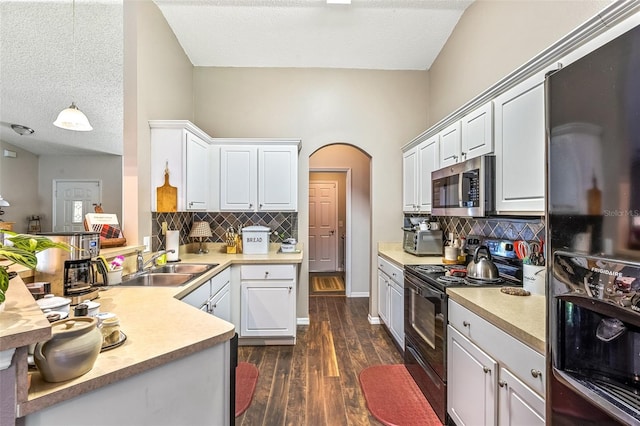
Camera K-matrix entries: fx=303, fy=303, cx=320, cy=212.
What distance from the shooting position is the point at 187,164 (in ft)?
9.30

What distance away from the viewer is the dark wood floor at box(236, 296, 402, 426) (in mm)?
2006

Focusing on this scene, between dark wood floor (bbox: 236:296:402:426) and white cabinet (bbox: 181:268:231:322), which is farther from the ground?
white cabinet (bbox: 181:268:231:322)

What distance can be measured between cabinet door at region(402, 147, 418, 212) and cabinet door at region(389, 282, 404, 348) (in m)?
0.94

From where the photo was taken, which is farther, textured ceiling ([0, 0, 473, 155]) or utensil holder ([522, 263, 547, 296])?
textured ceiling ([0, 0, 473, 155])

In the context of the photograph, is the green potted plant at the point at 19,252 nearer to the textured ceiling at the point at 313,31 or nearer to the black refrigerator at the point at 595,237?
the black refrigerator at the point at 595,237

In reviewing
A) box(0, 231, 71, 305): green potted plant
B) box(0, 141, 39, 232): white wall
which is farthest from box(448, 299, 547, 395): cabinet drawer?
box(0, 141, 39, 232): white wall

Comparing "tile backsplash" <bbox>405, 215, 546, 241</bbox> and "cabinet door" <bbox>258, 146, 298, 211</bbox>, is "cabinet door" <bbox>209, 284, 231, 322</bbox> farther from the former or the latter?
"tile backsplash" <bbox>405, 215, 546, 241</bbox>

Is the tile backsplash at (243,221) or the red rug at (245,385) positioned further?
the tile backsplash at (243,221)

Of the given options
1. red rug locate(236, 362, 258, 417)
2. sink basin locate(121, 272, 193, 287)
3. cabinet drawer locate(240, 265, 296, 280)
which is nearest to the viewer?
red rug locate(236, 362, 258, 417)

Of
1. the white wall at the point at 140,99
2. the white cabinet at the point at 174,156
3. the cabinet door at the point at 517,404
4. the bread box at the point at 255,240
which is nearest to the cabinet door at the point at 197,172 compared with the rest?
the white cabinet at the point at 174,156

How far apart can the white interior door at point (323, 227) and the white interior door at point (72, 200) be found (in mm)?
4356

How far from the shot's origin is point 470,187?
6.90 feet

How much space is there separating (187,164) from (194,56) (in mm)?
1527

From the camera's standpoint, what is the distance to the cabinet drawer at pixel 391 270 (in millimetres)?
2754
